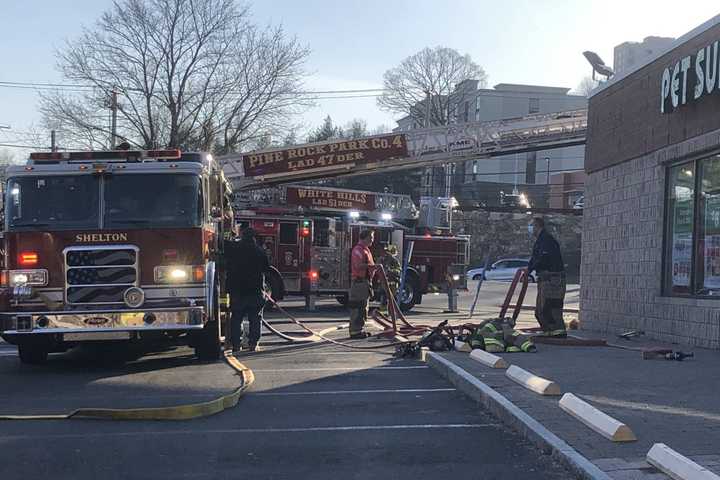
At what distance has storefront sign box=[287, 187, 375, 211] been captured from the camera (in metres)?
21.2

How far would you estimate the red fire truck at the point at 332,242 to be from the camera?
19406 millimetres

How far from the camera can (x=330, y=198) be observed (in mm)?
21953

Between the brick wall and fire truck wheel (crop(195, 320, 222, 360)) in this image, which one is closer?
fire truck wheel (crop(195, 320, 222, 360))

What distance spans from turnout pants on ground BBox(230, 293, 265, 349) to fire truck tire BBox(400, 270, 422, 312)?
9082mm

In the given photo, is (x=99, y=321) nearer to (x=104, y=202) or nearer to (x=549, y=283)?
(x=104, y=202)

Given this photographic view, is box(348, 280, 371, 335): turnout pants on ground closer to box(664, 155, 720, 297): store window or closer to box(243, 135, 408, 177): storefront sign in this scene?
box(664, 155, 720, 297): store window

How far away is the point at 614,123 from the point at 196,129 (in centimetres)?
2078

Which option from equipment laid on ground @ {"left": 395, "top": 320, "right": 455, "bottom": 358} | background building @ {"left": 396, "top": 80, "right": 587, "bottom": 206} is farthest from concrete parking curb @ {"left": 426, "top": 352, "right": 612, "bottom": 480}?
background building @ {"left": 396, "top": 80, "right": 587, "bottom": 206}

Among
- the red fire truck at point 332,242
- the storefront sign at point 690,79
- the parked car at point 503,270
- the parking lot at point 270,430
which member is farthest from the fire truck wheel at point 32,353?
the parked car at point 503,270

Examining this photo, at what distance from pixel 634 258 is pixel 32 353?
9205 mm

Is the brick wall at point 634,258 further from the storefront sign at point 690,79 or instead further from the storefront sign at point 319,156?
the storefront sign at point 319,156

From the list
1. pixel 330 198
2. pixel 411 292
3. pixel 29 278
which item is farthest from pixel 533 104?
pixel 29 278

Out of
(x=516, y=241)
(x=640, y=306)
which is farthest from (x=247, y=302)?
(x=516, y=241)

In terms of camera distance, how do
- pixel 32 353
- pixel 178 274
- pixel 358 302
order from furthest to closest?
pixel 358 302
pixel 32 353
pixel 178 274
